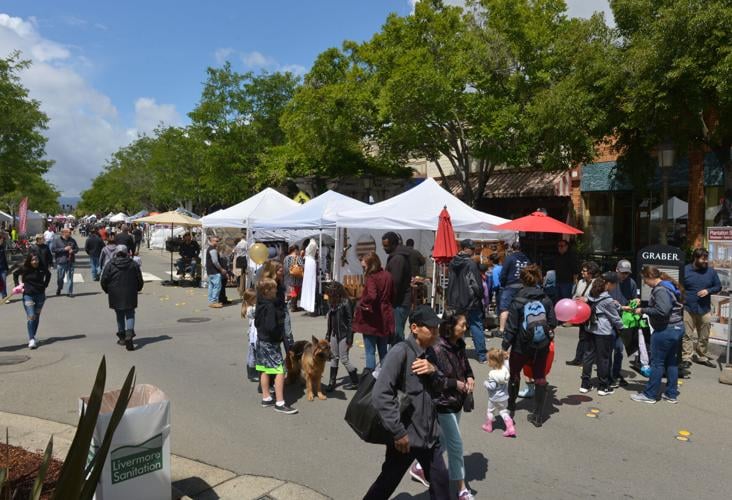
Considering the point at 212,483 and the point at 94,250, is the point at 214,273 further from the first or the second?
the point at 212,483

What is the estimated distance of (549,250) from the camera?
2080cm

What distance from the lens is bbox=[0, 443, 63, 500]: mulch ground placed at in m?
4.13

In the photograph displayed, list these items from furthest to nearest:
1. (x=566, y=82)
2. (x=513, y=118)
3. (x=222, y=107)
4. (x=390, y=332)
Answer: (x=222, y=107), (x=513, y=118), (x=566, y=82), (x=390, y=332)

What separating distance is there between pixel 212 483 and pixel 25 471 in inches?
55.6

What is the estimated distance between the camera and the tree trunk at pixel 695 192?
49.6 feet

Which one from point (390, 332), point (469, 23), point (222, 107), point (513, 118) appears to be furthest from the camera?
point (222, 107)

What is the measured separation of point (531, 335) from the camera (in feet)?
19.0

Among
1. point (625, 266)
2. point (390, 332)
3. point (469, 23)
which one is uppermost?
point (469, 23)

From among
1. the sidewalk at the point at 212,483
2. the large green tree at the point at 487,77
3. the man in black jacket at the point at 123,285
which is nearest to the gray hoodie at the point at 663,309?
the sidewalk at the point at 212,483

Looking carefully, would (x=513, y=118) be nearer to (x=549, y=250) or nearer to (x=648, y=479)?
(x=549, y=250)

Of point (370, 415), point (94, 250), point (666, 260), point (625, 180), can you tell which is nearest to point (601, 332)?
point (666, 260)

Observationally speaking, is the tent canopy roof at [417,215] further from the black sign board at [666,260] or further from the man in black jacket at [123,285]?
the man in black jacket at [123,285]

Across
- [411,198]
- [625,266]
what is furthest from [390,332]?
[411,198]

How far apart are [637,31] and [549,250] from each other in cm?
894
